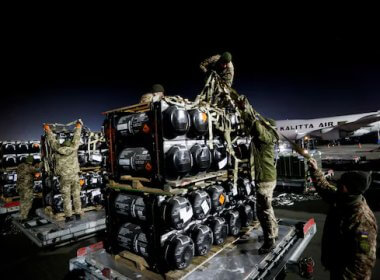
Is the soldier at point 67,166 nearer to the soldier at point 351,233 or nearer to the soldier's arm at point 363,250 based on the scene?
the soldier at point 351,233

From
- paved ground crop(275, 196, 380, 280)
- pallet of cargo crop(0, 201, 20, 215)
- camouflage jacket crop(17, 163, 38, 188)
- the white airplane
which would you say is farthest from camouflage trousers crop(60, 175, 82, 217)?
the white airplane

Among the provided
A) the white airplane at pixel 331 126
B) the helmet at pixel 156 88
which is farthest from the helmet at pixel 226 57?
the white airplane at pixel 331 126

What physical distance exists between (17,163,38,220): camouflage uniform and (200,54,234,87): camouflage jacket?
7169mm

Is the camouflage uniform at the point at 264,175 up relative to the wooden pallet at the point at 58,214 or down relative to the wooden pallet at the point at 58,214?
up

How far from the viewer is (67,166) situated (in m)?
7.06

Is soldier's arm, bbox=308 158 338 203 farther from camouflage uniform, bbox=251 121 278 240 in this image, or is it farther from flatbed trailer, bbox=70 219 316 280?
flatbed trailer, bbox=70 219 316 280

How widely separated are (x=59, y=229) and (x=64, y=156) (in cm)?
218

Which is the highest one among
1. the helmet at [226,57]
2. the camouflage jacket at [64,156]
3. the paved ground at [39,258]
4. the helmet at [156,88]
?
the helmet at [226,57]

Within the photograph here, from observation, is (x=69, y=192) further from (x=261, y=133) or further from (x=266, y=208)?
(x=261, y=133)

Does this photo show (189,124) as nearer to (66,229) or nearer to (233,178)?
(233,178)

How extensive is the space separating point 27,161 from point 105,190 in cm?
511

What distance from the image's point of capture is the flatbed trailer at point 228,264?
3.56 metres

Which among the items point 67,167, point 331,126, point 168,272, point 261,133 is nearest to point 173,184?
point 168,272

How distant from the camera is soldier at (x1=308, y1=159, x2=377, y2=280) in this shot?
7.99 ft
